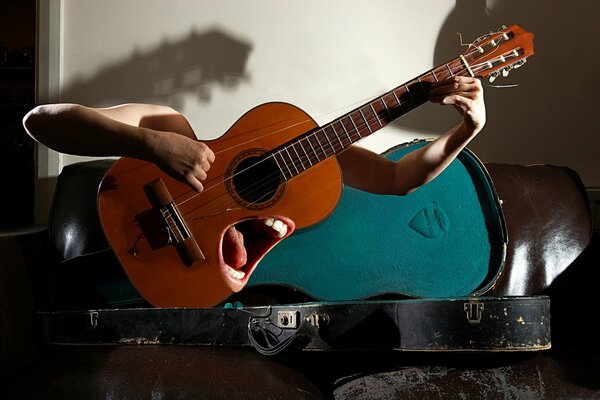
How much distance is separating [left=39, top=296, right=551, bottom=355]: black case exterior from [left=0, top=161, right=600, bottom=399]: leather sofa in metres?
0.03

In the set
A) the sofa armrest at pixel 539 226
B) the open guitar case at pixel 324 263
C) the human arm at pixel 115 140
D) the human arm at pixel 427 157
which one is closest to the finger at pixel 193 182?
the human arm at pixel 115 140

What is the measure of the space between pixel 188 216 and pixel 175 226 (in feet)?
0.11

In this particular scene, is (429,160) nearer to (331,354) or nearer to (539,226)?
(539,226)

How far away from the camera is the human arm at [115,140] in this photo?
1.14 m

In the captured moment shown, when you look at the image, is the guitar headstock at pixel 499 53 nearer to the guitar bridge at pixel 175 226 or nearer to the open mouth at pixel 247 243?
the open mouth at pixel 247 243

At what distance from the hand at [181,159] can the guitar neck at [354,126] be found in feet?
0.51

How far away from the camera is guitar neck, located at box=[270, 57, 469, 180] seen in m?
1.20

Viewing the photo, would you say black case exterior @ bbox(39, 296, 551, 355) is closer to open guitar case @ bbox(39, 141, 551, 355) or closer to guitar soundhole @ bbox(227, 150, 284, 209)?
open guitar case @ bbox(39, 141, 551, 355)

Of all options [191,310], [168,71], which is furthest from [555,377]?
[168,71]

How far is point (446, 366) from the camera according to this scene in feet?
3.36

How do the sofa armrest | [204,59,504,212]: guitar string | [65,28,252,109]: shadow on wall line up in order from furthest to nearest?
Result: [65,28,252,109]: shadow on wall < the sofa armrest < [204,59,504,212]: guitar string

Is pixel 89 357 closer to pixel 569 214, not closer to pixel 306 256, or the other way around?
pixel 306 256

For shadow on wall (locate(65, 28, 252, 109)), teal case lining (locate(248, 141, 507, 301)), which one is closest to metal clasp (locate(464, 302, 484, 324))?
teal case lining (locate(248, 141, 507, 301))

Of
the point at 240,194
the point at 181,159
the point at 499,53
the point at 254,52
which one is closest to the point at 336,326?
the point at 240,194
